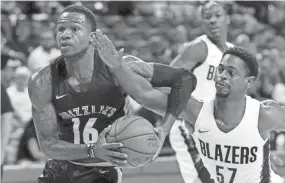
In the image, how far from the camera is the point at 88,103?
3695mm

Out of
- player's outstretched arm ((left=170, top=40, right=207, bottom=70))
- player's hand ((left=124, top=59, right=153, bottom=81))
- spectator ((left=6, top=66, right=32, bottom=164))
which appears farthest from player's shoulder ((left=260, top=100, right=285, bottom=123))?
spectator ((left=6, top=66, right=32, bottom=164))

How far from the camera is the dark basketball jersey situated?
3697mm

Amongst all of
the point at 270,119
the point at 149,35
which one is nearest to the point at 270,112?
the point at 270,119

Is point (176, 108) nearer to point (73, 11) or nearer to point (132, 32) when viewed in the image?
point (73, 11)

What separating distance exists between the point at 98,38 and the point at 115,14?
21.7 ft

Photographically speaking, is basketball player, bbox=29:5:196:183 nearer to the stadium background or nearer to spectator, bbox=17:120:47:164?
the stadium background

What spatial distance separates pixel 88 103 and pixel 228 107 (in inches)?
36.1

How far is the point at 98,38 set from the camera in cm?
335

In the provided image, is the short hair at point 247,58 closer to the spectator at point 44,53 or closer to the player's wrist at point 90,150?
the player's wrist at point 90,150

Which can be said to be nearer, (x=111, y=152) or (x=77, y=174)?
(x=111, y=152)

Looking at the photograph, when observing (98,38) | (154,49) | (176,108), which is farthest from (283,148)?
(98,38)

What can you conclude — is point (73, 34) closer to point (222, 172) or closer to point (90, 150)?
point (90, 150)

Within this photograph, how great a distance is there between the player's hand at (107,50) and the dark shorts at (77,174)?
81 centimetres

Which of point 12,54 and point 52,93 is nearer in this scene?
point 52,93
